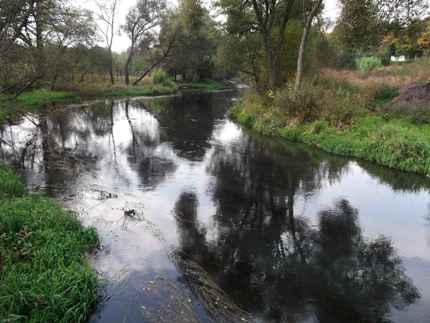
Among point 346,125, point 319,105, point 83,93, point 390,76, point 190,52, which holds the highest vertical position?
point 190,52

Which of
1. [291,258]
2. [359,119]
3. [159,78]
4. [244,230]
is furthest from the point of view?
[159,78]

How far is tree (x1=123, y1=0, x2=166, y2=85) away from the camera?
41.9 metres

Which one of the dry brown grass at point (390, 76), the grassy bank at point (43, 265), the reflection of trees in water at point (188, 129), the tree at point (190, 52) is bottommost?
the grassy bank at point (43, 265)

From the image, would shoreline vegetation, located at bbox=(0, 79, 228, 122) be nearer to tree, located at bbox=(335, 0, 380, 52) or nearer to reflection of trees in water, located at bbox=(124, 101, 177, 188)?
reflection of trees in water, located at bbox=(124, 101, 177, 188)

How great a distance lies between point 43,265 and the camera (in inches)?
191

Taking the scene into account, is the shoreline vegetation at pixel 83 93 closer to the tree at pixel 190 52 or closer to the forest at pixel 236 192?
the forest at pixel 236 192

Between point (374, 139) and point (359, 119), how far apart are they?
2.53 m

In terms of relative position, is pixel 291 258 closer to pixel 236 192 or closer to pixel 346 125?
pixel 236 192

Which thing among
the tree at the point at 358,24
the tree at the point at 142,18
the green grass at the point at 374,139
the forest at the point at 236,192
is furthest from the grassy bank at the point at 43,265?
the tree at the point at 142,18

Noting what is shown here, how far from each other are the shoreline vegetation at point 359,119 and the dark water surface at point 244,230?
2.68 ft

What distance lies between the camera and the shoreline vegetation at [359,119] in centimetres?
1145

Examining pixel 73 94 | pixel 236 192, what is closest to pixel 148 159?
pixel 236 192

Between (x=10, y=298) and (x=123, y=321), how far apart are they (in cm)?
144

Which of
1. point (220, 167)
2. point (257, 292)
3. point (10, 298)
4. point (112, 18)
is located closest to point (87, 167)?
point (220, 167)
